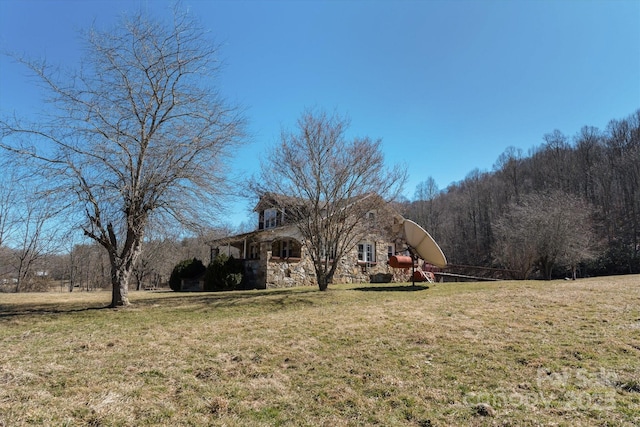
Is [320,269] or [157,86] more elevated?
Result: [157,86]

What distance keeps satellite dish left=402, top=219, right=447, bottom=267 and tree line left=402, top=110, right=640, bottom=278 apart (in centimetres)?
1293

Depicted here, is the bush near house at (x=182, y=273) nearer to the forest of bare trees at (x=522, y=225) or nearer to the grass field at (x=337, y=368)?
the forest of bare trees at (x=522, y=225)

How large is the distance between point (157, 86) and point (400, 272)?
18.0 m

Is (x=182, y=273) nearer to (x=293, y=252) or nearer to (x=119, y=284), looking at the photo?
(x=293, y=252)

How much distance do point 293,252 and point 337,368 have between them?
17.3 metres

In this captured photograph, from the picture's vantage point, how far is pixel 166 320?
356 inches

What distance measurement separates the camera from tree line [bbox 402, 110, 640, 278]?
25.7 m

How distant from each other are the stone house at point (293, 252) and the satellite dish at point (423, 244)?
1156 millimetres

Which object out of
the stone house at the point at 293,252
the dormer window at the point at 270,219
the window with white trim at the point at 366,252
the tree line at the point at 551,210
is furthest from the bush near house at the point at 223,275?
the tree line at the point at 551,210

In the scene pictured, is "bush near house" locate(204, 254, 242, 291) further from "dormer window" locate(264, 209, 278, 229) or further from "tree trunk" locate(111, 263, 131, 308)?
"tree trunk" locate(111, 263, 131, 308)

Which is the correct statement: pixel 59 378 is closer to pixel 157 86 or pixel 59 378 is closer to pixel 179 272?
pixel 157 86

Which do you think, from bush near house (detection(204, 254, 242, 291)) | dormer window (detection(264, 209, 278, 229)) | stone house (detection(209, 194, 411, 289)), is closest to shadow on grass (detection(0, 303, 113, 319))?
stone house (detection(209, 194, 411, 289))

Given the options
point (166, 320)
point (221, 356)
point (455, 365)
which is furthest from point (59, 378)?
point (455, 365)

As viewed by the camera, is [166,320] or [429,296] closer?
[166,320]
